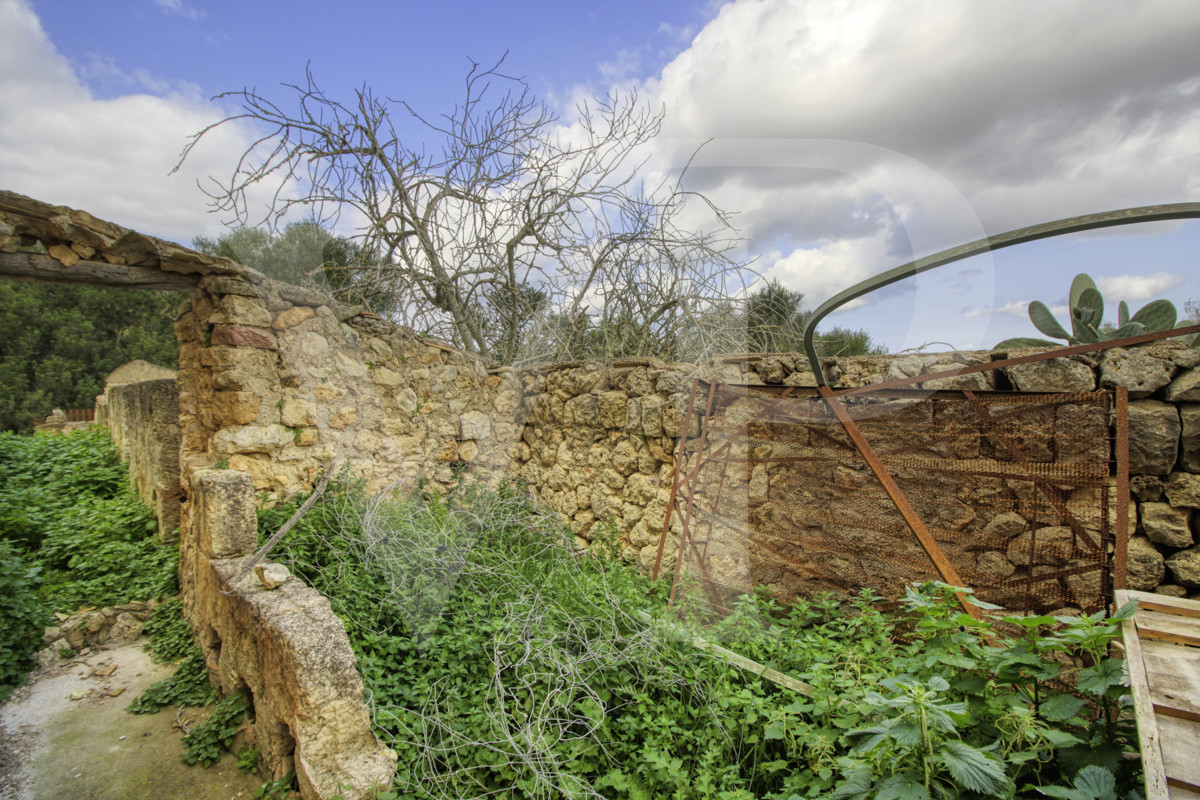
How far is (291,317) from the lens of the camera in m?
3.52

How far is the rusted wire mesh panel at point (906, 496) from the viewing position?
1934mm

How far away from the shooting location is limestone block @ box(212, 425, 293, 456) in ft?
10.5

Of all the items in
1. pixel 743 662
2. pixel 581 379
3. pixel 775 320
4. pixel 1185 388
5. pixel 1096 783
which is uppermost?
pixel 775 320

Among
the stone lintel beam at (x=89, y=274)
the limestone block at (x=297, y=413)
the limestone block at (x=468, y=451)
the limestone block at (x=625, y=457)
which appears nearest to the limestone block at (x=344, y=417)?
the limestone block at (x=297, y=413)

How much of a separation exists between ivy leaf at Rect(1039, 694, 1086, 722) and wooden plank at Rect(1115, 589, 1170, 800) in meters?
0.18

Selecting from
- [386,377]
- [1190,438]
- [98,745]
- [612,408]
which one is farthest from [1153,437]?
[98,745]

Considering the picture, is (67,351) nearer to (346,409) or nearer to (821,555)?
(346,409)

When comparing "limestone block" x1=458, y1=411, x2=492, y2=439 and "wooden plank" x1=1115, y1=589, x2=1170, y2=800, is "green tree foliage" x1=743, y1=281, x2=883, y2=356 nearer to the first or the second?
"limestone block" x1=458, y1=411, x2=492, y2=439

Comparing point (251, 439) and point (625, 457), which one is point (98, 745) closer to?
point (251, 439)

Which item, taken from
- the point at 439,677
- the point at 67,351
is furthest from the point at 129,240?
the point at 67,351

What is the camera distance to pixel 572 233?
5062mm

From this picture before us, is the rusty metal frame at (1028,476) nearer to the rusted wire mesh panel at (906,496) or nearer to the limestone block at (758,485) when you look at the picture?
the rusted wire mesh panel at (906,496)

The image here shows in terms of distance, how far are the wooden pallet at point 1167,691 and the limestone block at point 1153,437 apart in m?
0.75

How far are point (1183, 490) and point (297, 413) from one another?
14.4 ft
